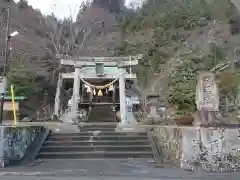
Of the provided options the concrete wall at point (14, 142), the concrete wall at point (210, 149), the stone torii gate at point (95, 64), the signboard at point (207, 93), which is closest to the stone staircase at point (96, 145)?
the concrete wall at point (14, 142)

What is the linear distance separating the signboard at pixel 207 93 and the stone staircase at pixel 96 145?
9.25 feet

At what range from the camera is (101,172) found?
9.48m

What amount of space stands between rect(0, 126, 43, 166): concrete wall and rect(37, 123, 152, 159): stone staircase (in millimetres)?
612

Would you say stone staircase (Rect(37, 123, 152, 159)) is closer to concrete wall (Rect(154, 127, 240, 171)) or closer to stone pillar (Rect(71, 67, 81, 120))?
concrete wall (Rect(154, 127, 240, 171))

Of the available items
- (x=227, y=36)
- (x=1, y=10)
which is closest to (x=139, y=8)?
(x=227, y=36)

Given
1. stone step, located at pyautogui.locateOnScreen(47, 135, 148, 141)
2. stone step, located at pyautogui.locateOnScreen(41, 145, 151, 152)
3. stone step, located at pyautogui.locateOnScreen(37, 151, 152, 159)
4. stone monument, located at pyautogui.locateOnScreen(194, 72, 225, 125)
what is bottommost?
stone step, located at pyautogui.locateOnScreen(37, 151, 152, 159)

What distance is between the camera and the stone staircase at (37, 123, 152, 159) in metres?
12.3

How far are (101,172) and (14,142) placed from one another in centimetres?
347

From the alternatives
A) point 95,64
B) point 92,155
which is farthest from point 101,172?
point 95,64

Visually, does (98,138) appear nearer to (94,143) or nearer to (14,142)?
(94,143)

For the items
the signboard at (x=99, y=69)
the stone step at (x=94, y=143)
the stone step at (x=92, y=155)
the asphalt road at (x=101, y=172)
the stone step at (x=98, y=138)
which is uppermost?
the signboard at (x=99, y=69)

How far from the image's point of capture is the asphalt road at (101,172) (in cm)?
871

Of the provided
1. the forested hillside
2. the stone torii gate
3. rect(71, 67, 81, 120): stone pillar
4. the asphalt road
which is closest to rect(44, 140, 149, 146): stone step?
the asphalt road

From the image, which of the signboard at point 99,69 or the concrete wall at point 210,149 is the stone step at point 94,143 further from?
the signboard at point 99,69
